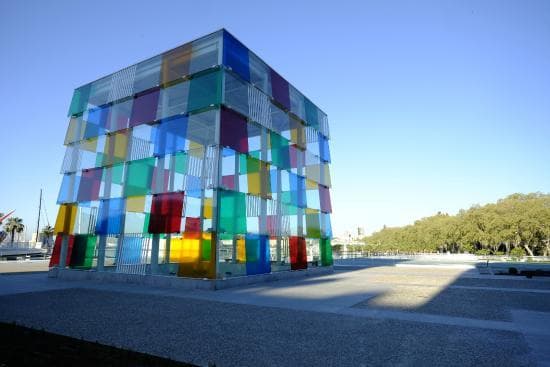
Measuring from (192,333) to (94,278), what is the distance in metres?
14.1

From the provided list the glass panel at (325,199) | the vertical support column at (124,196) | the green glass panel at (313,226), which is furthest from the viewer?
the glass panel at (325,199)

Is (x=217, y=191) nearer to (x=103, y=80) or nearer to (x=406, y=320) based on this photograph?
(x=406, y=320)

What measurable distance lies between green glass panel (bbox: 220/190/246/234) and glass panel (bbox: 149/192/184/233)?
7.15ft

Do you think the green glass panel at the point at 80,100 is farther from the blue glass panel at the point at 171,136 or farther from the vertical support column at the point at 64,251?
the vertical support column at the point at 64,251

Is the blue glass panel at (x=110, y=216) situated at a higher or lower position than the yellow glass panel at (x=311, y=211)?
lower

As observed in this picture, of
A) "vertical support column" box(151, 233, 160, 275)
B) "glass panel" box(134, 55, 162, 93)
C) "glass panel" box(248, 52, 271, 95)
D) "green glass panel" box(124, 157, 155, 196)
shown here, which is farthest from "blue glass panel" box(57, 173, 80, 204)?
"glass panel" box(248, 52, 271, 95)

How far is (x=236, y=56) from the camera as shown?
17531mm

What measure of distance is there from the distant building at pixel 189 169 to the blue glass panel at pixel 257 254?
0.17 feet

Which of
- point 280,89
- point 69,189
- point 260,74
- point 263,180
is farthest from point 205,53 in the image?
point 69,189

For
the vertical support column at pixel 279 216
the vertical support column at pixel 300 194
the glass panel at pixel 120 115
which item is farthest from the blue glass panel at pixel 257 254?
the glass panel at pixel 120 115

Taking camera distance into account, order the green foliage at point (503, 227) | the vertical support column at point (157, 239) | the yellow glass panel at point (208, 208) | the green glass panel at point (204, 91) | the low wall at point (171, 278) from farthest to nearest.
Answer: the green foliage at point (503, 227) → the vertical support column at point (157, 239) → the green glass panel at point (204, 91) → the yellow glass panel at point (208, 208) → the low wall at point (171, 278)

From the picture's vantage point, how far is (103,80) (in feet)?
70.1

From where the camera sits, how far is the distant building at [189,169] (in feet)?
52.0

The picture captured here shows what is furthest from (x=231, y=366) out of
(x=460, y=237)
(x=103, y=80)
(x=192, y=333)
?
(x=460, y=237)
